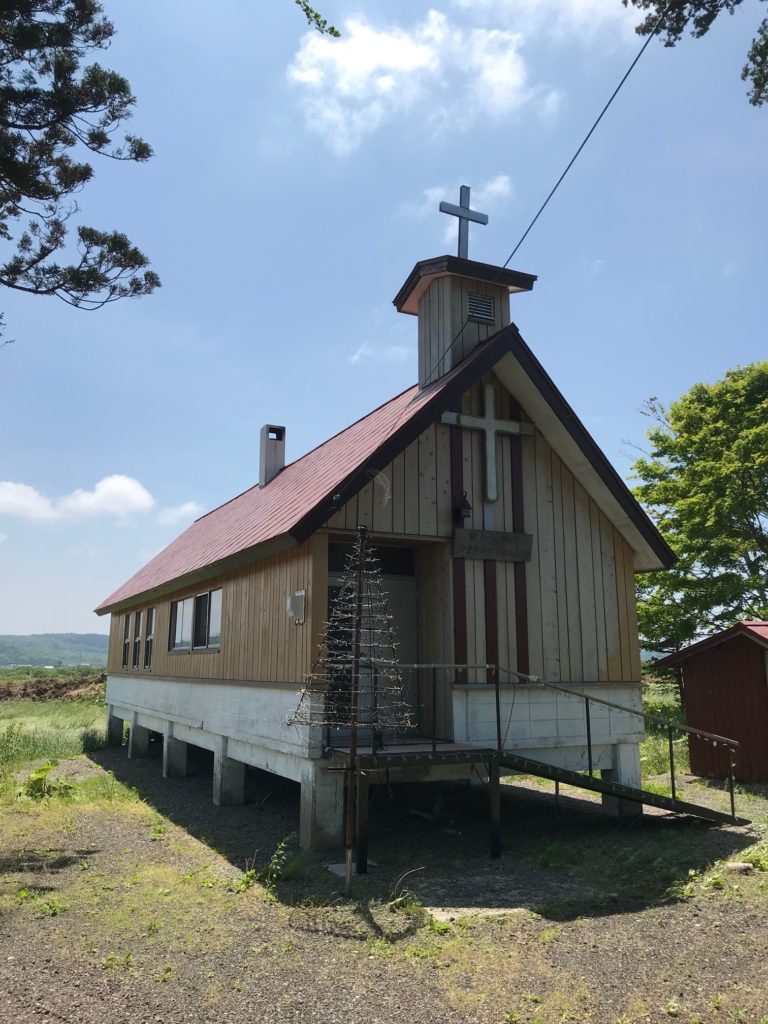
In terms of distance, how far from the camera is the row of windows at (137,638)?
1934 cm

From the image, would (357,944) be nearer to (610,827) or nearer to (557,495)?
(610,827)

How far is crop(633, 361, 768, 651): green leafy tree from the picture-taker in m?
22.6

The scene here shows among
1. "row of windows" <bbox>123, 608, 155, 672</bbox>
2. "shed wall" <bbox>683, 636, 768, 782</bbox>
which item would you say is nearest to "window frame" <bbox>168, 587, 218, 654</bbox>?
"row of windows" <bbox>123, 608, 155, 672</bbox>

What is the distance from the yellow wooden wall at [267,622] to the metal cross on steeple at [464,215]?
5.82m

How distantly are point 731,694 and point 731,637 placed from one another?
41.0 inches

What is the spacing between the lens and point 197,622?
15.4 meters

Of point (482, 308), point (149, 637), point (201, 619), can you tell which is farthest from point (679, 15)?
point (149, 637)

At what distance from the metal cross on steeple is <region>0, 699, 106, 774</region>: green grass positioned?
1279 centimetres

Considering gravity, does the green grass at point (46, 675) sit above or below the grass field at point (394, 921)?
above

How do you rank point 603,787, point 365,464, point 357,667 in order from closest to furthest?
point 357,667
point 603,787
point 365,464

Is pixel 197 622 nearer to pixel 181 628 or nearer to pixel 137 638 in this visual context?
pixel 181 628

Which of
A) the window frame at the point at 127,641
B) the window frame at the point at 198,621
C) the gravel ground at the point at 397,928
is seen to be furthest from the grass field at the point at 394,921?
the window frame at the point at 127,641

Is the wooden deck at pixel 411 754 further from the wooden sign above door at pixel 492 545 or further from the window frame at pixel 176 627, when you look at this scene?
the window frame at pixel 176 627

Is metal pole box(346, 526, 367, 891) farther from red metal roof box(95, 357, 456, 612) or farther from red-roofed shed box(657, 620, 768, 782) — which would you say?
red-roofed shed box(657, 620, 768, 782)
